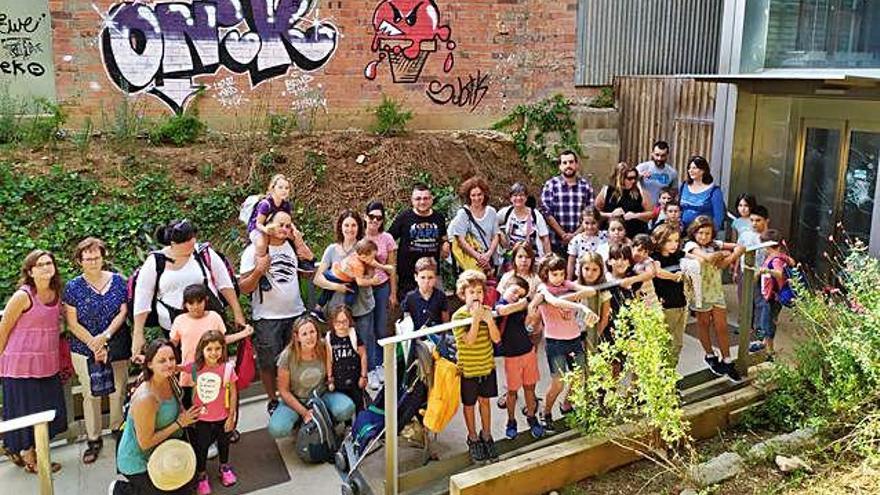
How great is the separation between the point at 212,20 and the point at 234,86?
2.76 feet

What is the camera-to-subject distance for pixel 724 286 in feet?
19.0

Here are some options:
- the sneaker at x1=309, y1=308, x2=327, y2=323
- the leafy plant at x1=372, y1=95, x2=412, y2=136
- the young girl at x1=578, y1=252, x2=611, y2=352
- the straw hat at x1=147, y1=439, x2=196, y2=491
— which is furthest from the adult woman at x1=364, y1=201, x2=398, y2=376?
the leafy plant at x1=372, y1=95, x2=412, y2=136

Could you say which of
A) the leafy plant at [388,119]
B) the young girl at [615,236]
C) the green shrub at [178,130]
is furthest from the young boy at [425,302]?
the green shrub at [178,130]

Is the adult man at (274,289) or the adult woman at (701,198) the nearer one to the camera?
the adult man at (274,289)

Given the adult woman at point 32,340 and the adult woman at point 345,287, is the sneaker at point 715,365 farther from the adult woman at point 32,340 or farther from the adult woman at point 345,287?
the adult woman at point 32,340

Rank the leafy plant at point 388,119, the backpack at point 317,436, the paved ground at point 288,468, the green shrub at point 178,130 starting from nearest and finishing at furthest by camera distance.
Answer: the paved ground at point 288,468 → the backpack at point 317,436 → the green shrub at point 178,130 → the leafy plant at point 388,119

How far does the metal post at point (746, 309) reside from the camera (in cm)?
564

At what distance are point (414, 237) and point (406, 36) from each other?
4836 millimetres

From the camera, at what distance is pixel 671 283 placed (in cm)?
531

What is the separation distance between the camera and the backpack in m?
4.77

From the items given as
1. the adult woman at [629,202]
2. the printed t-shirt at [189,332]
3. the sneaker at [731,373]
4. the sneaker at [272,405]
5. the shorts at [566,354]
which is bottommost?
the sneaker at [272,405]

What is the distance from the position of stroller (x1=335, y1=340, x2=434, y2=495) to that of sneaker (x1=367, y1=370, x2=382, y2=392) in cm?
45

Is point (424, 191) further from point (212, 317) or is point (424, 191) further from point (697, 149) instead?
point (697, 149)

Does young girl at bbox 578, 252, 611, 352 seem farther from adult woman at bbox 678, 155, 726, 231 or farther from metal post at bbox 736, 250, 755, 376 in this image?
adult woman at bbox 678, 155, 726, 231
